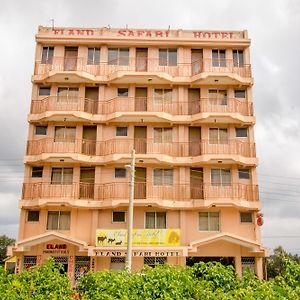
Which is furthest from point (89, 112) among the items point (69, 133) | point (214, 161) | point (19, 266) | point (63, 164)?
point (19, 266)

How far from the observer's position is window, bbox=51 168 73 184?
2878cm

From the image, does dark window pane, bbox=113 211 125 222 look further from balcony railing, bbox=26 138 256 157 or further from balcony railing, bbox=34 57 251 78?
balcony railing, bbox=34 57 251 78

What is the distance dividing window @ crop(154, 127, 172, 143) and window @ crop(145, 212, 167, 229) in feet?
17.1

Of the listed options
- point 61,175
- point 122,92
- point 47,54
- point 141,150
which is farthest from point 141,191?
point 47,54

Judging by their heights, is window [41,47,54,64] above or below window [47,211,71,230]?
above

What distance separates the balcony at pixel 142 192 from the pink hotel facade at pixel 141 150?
7cm

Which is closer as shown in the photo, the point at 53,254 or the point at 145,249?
the point at 145,249

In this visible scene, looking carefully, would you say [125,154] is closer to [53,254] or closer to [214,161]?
[214,161]

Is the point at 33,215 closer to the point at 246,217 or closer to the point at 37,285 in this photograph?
the point at 246,217

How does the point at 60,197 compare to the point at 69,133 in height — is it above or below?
below

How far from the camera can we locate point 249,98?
30359 mm

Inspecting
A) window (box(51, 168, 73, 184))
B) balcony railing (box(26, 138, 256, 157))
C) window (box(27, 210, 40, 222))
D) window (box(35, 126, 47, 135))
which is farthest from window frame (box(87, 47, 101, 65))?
window (box(27, 210, 40, 222))

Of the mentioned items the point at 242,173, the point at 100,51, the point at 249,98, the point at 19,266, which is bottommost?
the point at 19,266

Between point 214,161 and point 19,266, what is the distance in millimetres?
14877
